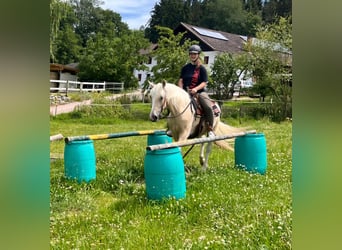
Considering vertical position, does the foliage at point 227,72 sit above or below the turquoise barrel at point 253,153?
above

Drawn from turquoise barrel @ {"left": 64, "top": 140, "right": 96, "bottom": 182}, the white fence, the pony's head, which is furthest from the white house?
turquoise barrel @ {"left": 64, "top": 140, "right": 96, "bottom": 182}

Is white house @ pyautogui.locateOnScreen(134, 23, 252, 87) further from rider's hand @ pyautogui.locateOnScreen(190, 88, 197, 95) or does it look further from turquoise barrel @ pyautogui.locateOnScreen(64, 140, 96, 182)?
turquoise barrel @ pyautogui.locateOnScreen(64, 140, 96, 182)

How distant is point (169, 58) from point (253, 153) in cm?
358

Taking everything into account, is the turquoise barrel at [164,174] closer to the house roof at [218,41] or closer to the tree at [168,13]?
Answer: the tree at [168,13]

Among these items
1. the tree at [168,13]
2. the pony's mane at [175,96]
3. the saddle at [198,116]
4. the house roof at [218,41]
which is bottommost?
the saddle at [198,116]

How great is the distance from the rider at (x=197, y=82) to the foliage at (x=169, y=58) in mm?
2768

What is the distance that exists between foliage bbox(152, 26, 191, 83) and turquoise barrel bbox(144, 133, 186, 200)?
13.8ft

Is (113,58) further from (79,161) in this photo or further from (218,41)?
Result: (79,161)

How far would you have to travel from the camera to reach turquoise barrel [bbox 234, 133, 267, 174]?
4.06 m

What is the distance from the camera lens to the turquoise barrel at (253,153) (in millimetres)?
4062

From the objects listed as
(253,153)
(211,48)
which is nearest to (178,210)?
(253,153)

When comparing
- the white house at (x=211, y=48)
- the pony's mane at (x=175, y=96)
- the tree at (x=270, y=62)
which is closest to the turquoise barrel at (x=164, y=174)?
Result: the pony's mane at (x=175, y=96)

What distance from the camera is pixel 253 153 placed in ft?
13.4
